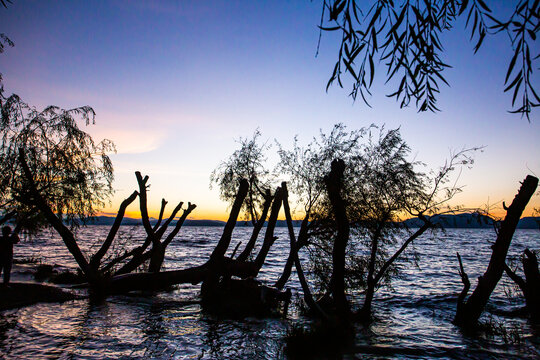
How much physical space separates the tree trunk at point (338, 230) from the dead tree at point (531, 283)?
7256 mm

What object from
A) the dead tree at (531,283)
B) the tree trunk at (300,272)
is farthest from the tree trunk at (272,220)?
the dead tree at (531,283)

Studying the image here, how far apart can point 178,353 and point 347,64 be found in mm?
7320

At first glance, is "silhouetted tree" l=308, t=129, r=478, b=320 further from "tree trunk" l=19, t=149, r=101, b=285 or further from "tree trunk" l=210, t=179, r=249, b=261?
"tree trunk" l=19, t=149, r=101, b=285

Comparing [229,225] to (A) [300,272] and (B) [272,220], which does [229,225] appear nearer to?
(B) [272,220]

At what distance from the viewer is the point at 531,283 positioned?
38.9ft

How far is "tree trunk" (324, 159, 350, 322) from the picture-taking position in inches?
309

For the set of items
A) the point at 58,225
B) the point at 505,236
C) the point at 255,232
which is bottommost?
the point at 255,232

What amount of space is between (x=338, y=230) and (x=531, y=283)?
9.52 meters

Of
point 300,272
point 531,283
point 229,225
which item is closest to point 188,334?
point 300,272

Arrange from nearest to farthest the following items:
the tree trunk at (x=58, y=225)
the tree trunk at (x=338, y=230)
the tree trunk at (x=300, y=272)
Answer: the tree trunk at (x=338, y=230) < the tree trunk at (x=300, y=272) < the tree trunk at (x=58, y=225)

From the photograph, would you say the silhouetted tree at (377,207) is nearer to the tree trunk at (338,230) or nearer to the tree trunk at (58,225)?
the tree trunk at (338,230)

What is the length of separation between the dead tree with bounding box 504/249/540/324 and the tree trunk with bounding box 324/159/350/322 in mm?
7256

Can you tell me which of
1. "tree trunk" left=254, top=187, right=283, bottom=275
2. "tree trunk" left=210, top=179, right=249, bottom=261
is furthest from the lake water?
"tree trunk" left=254, top=187, right=283, bottom=275

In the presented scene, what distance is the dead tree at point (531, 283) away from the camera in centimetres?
1156
